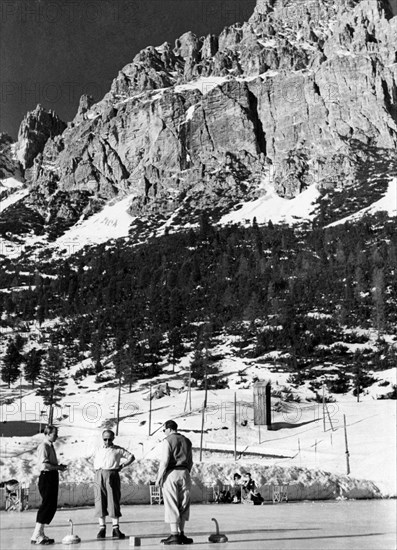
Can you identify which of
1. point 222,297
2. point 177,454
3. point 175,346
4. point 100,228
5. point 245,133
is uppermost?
point 245,133

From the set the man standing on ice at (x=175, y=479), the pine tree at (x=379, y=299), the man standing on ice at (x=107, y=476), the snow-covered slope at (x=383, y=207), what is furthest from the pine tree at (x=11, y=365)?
the snow-covered slope at (x=383, y=207)

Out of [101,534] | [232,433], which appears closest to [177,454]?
[101,534]

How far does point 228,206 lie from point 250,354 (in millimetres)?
87046

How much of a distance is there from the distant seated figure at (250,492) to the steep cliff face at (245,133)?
139 metres

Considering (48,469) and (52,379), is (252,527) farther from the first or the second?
(52,379)

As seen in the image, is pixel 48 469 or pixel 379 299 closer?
A: pixel 48 469

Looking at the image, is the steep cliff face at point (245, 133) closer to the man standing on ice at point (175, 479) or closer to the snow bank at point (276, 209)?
the snow bank at point (276, 209)

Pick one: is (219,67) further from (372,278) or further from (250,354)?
(250,354)

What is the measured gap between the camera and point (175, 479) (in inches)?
213

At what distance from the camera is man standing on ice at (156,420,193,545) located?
5.28 metres

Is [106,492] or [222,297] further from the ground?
[222,297]

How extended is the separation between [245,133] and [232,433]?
132949 millimetres

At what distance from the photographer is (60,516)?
8.02 metres

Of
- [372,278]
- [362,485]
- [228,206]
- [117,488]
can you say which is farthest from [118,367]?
[228,206]
